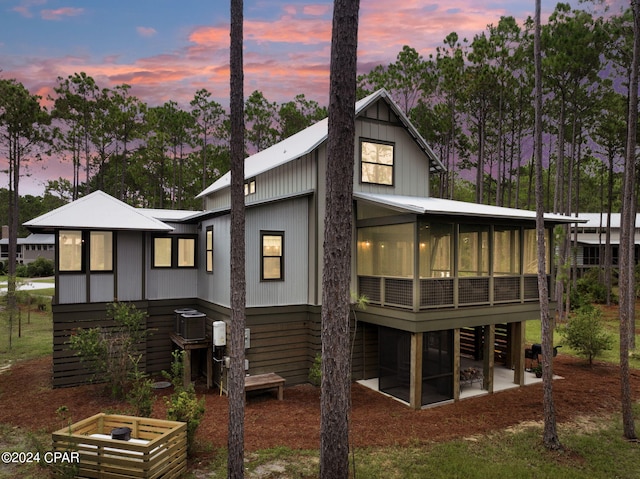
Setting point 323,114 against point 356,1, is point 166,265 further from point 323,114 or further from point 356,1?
point 323,114

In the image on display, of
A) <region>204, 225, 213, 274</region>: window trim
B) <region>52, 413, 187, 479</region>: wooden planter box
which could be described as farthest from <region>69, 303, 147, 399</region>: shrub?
<region>52, 413, 187, 479</region>: wooden planter box

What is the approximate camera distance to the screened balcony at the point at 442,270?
1087 cm

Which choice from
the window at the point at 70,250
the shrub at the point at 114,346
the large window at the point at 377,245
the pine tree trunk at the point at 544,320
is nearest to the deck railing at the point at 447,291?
the large window at the point at 377,245

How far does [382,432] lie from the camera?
341 inches

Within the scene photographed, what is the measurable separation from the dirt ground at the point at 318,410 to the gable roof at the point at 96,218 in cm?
463

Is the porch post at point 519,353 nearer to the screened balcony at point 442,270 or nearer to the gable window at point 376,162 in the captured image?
the screened balcony at point 442,270

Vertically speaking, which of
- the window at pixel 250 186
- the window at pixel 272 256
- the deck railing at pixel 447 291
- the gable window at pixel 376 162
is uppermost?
the gable window at pixel 376 162

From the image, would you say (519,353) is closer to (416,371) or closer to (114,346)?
(416,371)

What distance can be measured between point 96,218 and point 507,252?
13235mm

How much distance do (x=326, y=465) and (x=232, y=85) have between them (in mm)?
5512

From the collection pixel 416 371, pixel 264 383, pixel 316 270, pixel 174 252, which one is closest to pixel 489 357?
pixel 416 371

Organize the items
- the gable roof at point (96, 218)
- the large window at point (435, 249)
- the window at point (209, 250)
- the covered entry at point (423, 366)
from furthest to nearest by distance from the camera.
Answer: the window at point (209, 250) < the gable roof at point (96, 218) < the large window at point (435, 249) < the covered entry at point (423, 366)

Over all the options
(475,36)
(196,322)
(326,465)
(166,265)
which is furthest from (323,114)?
(326,465)

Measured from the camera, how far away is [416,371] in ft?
34.7
